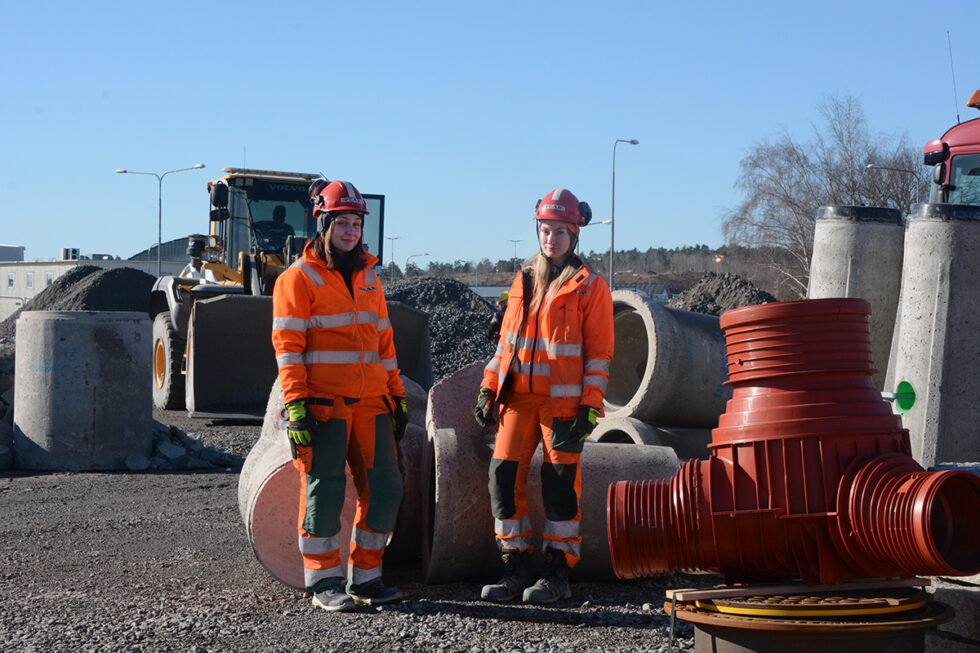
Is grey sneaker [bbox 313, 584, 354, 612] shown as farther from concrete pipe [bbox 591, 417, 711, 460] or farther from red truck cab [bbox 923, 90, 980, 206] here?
red truck cab [bbox 923, 90, 980, 206]

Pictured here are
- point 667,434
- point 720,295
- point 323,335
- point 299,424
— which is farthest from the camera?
point 720,295

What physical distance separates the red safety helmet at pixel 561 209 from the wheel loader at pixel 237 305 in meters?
5.04

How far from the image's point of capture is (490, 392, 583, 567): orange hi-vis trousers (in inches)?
186

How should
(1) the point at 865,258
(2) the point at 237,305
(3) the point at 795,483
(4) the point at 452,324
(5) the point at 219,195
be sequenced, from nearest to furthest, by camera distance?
(3) the point at 795,483 → (1) the point at 865,258 → (2) the point at 237,305 → (5) the point at 219,195 → (4) the point at 452,324

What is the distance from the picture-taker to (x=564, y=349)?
4805 mm

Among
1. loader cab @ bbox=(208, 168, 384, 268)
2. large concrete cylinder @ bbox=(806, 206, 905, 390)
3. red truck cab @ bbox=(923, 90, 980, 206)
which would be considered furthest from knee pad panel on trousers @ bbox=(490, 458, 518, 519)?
loader cab @ bbox=(208, 168, 384, 268)

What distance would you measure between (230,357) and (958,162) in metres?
7.83

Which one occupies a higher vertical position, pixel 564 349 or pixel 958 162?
pixel 958 162

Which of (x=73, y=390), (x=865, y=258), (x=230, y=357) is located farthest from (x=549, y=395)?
(x=230, y=357)

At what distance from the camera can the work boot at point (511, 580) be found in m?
4.70

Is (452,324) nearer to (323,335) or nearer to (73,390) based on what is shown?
(73,390)

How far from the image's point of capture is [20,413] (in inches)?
348

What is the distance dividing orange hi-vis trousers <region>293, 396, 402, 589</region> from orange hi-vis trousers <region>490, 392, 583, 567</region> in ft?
1.64

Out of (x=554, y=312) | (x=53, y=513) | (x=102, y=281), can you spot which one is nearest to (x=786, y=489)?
(x=554, y=312)
